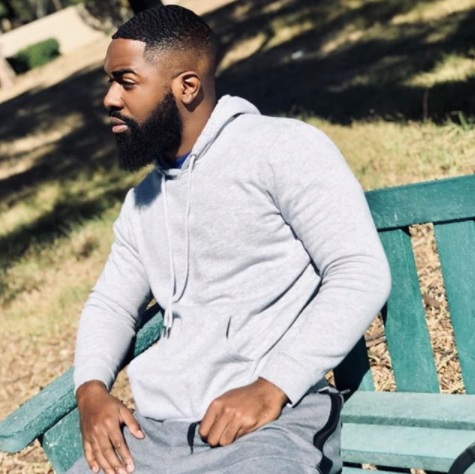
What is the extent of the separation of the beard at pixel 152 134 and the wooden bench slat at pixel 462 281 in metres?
0.87

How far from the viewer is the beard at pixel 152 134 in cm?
276

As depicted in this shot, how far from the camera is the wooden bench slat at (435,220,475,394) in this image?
2756 mm

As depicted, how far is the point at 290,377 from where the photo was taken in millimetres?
2426

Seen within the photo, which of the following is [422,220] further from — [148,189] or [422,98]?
[422,98]

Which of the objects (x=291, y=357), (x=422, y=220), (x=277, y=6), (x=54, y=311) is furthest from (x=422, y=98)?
(x=277, y=6)

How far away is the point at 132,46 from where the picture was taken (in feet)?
9.05

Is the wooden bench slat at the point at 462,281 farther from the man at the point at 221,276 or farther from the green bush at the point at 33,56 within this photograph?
the green bush at the point at 33,56

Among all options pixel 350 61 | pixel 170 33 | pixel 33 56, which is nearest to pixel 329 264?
pixel 170 33

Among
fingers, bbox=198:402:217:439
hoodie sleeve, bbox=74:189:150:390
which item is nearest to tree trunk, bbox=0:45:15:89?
hoodie sleeve, bbox=74:189:150:390

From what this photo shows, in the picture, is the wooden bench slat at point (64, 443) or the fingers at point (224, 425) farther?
the wooden bench slat at point (64, 443)

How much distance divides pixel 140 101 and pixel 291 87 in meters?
8.66

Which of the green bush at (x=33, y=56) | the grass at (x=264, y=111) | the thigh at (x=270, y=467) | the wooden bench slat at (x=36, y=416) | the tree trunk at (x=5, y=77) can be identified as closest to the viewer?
the thigh at (x=270, y=467)

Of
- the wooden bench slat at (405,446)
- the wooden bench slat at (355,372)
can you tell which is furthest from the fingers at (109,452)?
the wooden bench slat at (355,372)

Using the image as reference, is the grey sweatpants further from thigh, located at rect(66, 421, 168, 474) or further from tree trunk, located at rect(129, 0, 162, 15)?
tree trunk, located at rect(129, 0, 162, 15)
